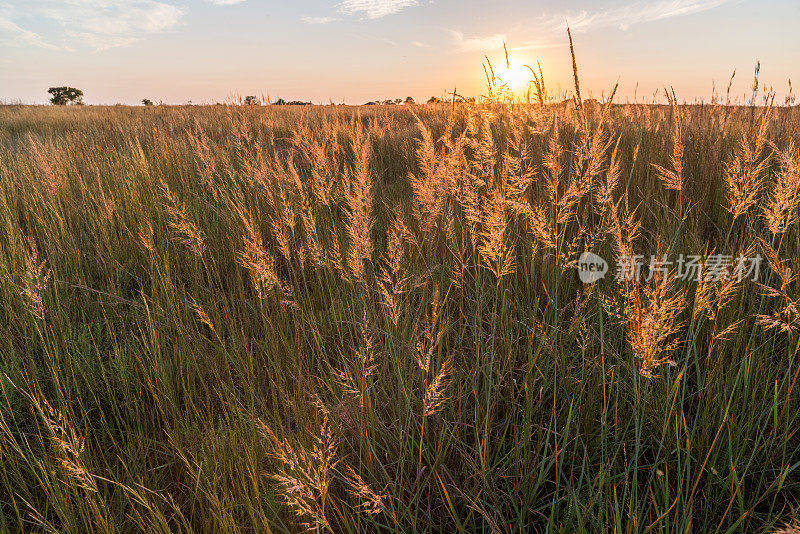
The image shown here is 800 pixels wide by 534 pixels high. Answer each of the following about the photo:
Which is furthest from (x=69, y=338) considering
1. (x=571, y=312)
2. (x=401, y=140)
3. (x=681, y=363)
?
(x=401, y=140)

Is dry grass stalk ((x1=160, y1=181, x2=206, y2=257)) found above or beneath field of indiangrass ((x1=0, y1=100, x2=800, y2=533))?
above

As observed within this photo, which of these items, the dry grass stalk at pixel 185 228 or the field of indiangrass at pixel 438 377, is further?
the dry grass stalk at pixel 185 228

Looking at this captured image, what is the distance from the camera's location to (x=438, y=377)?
91 cm

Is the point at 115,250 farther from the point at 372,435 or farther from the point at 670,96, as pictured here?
the point at 670,96

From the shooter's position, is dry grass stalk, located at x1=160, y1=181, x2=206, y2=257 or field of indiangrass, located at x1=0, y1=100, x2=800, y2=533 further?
dry grass stalk, located at x1=160, y1=181, x2=206, y2=257

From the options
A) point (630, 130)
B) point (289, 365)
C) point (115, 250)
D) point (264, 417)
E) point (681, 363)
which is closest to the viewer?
point (264, 417)

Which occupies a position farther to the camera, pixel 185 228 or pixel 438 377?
pixel 185 228

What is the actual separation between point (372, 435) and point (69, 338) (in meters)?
1.66

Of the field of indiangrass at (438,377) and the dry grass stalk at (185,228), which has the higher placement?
the dry grass stalk at (185,228)

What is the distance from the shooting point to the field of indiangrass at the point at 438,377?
108 cm

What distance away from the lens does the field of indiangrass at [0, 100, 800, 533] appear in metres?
1.08

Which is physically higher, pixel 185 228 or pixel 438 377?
pixel 185 228

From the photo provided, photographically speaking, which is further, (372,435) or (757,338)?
(757,338)

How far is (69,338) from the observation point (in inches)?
75.9
